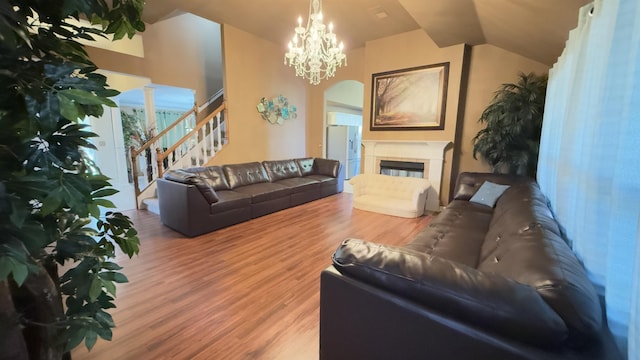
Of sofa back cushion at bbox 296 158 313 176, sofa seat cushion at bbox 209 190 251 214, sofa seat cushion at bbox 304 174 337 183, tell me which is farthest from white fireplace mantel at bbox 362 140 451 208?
sofa seat cushion at bbox 209 190 251 214

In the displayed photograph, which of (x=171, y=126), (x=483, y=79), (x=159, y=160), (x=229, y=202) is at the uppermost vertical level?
(x=483, y=79)

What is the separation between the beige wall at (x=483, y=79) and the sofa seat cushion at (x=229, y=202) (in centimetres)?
398

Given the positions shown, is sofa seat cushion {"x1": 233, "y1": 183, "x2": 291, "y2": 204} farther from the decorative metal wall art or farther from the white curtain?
the white curtain

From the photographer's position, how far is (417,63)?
500 centimetres

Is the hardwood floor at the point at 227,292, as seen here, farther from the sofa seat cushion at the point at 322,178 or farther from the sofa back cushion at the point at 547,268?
the sofa seat cushion at the point at 322,178

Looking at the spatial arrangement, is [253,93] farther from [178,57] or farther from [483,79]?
[483,79]

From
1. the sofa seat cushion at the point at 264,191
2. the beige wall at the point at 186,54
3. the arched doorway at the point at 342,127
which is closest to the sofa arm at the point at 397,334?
the sofa seat cushion at the point at 264,191

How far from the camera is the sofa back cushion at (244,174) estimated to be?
4.49m

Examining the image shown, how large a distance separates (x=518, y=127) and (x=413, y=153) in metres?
1.79

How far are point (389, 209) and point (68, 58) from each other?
4.03m

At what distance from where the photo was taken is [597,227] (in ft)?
3.66

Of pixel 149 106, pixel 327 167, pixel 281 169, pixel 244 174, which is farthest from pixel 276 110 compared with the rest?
pixel 149 106

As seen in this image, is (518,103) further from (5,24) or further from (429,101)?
(5,24)

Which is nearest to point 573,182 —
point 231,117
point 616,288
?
point 616,288
